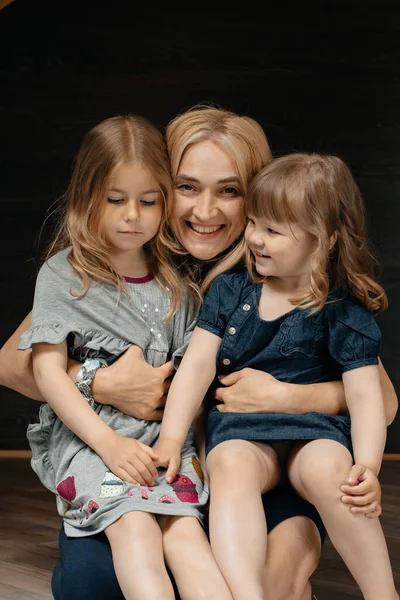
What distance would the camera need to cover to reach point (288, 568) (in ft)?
6.05

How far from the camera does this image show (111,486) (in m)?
1.81

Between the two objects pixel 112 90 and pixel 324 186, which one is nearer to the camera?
pixel 324 186

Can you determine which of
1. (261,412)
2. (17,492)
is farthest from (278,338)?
(17,492)

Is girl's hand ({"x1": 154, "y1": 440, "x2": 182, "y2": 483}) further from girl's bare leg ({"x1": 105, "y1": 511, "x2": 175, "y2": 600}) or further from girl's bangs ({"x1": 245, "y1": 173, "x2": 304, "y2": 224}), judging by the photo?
girl's bangs ({"x1": 245, "y1": 173, "x2": 304, "y2": 224})

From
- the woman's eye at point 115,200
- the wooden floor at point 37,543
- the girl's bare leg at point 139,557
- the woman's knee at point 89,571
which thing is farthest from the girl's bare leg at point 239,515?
the wooden floor at point 37,543

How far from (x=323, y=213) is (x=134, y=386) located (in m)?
0.52

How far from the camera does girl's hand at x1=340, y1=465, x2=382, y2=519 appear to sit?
171cm

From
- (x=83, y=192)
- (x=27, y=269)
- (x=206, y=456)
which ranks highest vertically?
(x=83, y=192)

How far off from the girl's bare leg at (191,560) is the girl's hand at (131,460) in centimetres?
9

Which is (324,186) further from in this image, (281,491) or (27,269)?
(27,269)

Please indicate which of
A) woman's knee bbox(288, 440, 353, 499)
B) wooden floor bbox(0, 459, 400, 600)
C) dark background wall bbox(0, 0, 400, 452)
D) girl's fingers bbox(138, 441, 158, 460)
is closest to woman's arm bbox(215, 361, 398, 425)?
woman's knee bbox(288, 440, 353, 499)

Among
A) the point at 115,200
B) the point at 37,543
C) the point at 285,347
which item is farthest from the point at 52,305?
the point at 37,543

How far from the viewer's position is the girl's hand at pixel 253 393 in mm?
1917

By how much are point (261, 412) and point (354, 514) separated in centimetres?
31
